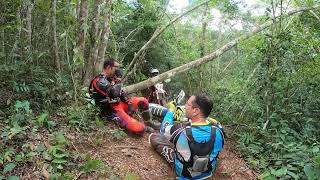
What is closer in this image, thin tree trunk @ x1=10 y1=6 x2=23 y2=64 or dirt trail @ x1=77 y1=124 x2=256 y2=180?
dirt trail @ x1=77 y1=124 x2=256 y2=180

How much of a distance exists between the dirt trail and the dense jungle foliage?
0.69ft

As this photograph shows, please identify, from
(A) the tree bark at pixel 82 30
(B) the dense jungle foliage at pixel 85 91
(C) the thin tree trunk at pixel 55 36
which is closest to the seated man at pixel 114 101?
(B) the dense jungle foliage at pixel 85 91

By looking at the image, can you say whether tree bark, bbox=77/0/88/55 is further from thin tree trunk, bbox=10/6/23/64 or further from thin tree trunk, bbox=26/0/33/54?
thin tree trunk, bbox=10/6/23/64

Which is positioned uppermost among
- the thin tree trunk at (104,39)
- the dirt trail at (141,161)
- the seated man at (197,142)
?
the thin tree trunk at (104,39)

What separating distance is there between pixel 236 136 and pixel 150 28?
5.62m

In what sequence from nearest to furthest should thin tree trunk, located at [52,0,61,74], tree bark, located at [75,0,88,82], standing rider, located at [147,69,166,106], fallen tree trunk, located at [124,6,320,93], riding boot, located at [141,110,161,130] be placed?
thin tree trunk, located at [52,0,61,74] < tree bark, located at [75,0,88,82] < riding boot, located at [141,110,161,130] < fallen tree trunk, located at [124,6,320,93] < standing rider, located at [147,69,166,106]

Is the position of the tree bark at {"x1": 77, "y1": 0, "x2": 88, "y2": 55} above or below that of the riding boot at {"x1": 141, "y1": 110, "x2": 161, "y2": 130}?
above

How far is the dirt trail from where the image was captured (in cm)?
521

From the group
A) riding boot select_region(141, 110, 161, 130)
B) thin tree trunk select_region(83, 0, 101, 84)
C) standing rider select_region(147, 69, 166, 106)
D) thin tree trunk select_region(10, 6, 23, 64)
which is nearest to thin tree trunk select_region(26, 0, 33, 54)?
thin tree trunk select_region(10, 6, 23, 64)

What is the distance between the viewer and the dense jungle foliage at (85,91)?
4855mm

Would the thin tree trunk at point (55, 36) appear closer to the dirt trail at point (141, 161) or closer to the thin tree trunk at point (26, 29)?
the thin tree trunk at point (26, 29)

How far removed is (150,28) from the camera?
37.9ft

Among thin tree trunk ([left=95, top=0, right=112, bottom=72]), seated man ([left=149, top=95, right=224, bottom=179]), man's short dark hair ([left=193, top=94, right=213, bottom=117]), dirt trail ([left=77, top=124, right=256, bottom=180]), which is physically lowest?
dirt trail ([left=77, top=124, right=256, bottom=180])

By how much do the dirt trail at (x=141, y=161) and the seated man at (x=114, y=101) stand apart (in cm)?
31
